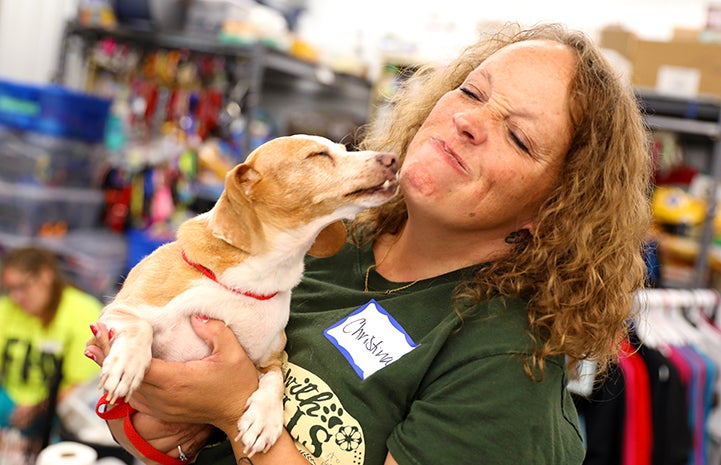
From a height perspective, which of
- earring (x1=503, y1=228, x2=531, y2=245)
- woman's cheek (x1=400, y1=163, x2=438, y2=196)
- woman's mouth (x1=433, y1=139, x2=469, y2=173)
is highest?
woman's mouth (x1=433, y1=139, x2=469, y2=173)

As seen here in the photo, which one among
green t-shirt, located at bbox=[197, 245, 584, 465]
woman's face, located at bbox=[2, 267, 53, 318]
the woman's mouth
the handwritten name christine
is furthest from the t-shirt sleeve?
woman's face, located at bbox=[2, 267, 53, 318]

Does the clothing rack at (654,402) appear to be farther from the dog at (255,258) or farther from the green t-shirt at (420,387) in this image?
the dog at (255,258)

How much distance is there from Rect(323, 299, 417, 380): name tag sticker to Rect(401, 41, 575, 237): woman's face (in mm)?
220

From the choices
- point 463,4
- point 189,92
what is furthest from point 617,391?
point 463,4

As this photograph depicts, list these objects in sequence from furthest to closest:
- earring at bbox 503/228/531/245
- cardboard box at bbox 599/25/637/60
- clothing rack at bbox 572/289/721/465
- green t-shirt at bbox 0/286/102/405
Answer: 1. cardboard box at bbox 599/25/637/60
2. green t-shirt at bbox 0/286/102/405
3. clothing rack at bbox 572/289/721/465
4. earring at bbox 503/228/531/245

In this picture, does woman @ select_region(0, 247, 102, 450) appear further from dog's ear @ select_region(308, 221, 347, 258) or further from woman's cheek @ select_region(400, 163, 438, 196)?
woman's cheek @ select_region(400, 163, 438, 196)

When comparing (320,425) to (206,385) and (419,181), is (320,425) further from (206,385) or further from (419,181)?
(419,181)

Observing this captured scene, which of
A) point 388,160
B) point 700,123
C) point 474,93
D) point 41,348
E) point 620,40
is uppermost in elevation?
point 620,40

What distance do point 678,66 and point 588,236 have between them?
3362 mm

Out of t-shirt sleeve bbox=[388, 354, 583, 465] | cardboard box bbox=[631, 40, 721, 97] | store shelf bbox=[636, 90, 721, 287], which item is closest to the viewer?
t-shirt sleeve bbox=[388, 354, 583, 465]

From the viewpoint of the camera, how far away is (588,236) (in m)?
1.33

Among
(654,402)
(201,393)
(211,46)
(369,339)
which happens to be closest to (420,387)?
(369,339)

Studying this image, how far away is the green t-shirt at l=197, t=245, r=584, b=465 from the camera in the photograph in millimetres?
1118

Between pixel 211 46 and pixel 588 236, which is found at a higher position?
pixel 211 46
